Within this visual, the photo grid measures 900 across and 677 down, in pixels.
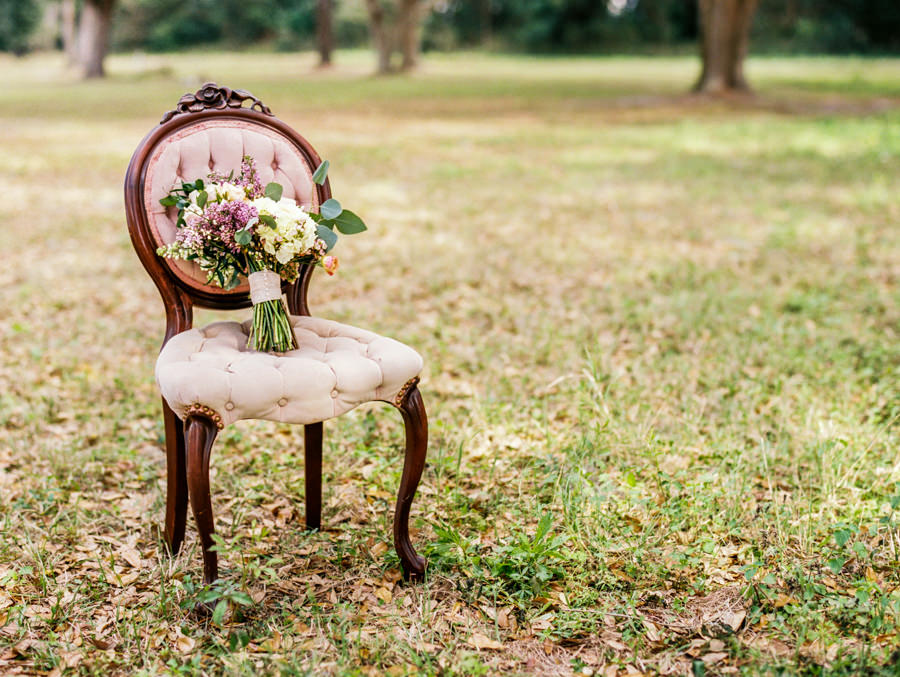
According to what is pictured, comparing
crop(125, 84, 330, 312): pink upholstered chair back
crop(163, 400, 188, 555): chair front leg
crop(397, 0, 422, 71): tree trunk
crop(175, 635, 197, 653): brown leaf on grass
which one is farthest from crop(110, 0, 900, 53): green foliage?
crop(175, 635, 197, 653): brown leaf on grass

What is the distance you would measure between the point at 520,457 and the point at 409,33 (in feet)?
90.2

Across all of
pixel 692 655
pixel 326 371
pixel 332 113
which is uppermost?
pixel 332 113

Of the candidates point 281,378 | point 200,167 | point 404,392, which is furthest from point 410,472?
point 200,167

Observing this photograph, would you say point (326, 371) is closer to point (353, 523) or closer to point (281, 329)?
point (281, 329)

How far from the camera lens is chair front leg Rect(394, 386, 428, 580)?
2649 millimetres

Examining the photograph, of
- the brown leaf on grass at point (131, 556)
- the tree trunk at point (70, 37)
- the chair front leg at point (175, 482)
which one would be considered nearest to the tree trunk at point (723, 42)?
the chair front leg at point (175, 482)

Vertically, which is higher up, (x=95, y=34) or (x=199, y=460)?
(x=95, y=34)

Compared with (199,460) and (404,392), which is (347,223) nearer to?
(404,392)

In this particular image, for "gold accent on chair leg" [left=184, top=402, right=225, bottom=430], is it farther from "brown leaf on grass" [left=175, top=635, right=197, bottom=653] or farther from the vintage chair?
"brown leaf on grass" [left=175, top=635, right=197, bottom=653]

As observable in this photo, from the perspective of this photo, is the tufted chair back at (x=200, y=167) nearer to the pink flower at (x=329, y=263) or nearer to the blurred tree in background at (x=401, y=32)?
the pink flower at (x=329, y=263)

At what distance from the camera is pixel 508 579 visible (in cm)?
278

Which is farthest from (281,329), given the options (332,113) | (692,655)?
(332,113)

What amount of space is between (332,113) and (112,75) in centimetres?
1274

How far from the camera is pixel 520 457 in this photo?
3619mm
